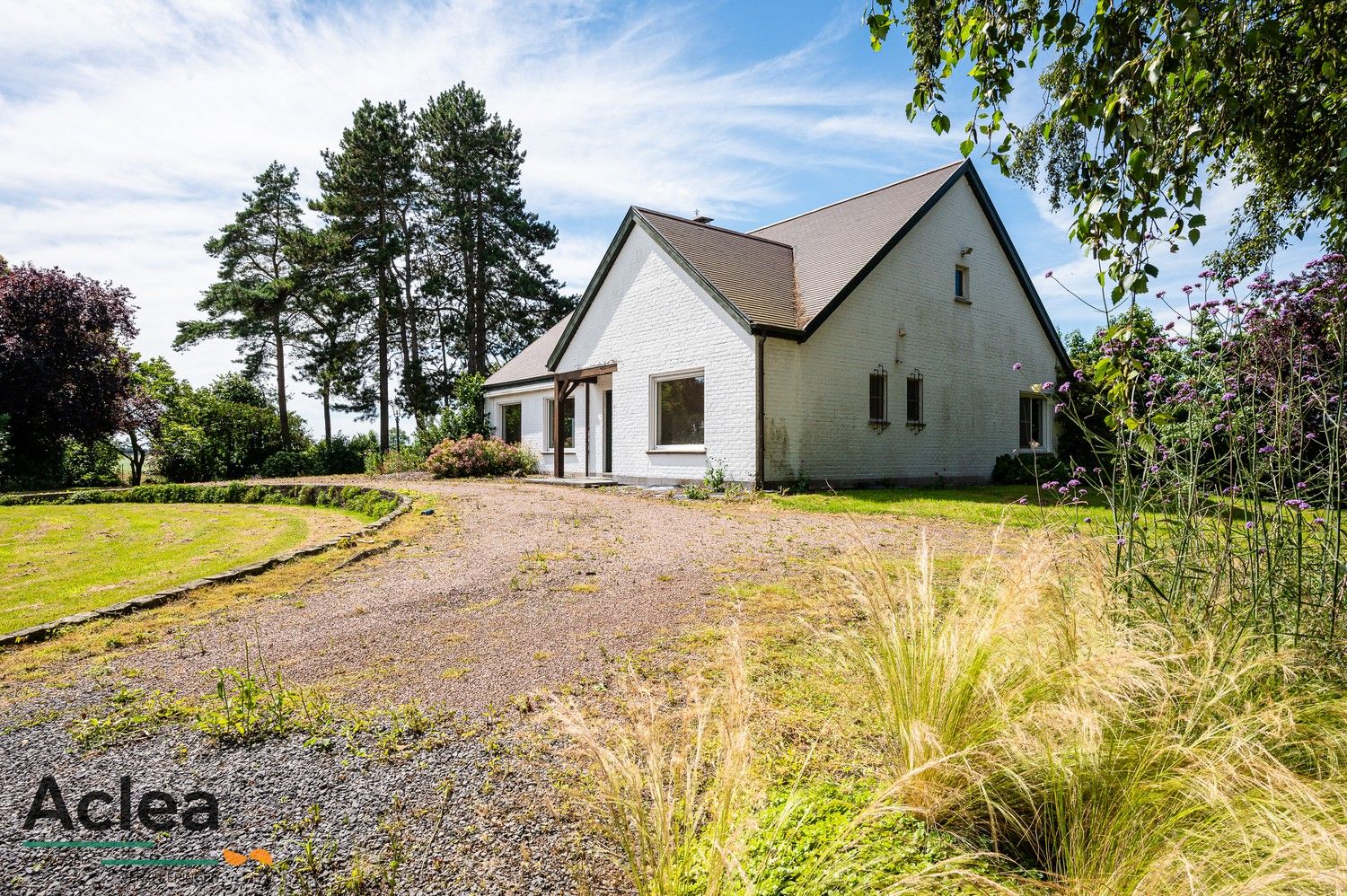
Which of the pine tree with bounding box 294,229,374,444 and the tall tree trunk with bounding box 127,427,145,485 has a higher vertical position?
the pine tree with bounding box 294,229,374,444

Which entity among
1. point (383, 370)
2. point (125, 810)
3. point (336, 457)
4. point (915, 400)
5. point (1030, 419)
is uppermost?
point (383, 370)

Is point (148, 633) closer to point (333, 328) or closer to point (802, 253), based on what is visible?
point (802, 253)

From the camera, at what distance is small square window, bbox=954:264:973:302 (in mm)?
15977

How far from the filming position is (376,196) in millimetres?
29109

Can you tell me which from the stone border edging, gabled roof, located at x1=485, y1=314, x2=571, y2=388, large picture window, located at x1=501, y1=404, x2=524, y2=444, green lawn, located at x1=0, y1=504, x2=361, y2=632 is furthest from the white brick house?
the stone border edging

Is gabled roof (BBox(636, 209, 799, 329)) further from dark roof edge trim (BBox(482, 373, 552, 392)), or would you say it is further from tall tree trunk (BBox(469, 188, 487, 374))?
tall tree trunk (BBox(469, 188, 487, 374))

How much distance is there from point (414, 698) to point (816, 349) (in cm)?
1127

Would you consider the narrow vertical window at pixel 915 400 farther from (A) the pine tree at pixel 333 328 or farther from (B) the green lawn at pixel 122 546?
(A) the pine tree at pixel 333 328

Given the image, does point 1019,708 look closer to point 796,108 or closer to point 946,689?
point 946,689

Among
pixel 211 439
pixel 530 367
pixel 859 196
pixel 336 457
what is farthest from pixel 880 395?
pixel 211 439

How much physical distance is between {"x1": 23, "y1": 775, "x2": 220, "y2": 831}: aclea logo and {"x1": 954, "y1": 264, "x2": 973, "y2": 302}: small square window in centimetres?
1709

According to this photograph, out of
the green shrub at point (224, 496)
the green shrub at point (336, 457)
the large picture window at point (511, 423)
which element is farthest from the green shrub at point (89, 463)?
the large picture window at point (511, 423)

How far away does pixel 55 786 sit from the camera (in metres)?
2.23

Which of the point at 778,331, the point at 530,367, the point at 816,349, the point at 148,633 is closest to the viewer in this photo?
the point at 148,633
